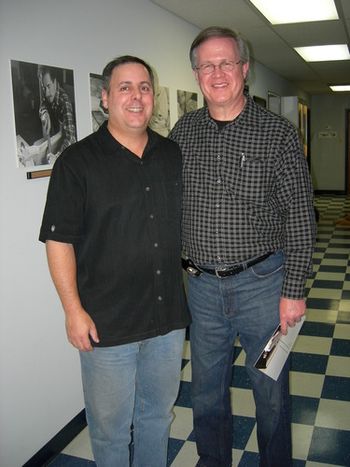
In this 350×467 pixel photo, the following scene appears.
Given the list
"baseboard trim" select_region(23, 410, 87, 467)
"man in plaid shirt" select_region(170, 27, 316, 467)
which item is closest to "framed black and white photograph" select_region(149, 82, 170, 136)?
"man in plaid shirt" select_region(170, 27, 316, 467)

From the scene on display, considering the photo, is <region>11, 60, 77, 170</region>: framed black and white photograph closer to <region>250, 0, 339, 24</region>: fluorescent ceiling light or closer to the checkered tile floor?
the checkered tile floor

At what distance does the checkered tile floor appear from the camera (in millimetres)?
2256

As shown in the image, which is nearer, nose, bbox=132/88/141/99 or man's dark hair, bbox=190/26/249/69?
nose, bbox=132/88/141/99

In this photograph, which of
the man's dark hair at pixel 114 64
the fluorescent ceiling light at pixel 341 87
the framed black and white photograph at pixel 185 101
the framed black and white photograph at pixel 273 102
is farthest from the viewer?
the fluorescent ceiling light at pixel 341 87

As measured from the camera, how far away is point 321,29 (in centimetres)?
470

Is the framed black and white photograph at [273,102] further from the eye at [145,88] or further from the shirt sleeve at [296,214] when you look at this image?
the eye at [145,88]

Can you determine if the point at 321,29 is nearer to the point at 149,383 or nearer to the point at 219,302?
the point at 219,302

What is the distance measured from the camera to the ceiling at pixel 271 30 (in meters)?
3.68

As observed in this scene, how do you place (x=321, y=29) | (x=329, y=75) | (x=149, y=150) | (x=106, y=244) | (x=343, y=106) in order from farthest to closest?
(x=343, y=106) → (x=329, y=75) → (x=321, y=29) → (x=149, y=150) → (x=106, y=244)

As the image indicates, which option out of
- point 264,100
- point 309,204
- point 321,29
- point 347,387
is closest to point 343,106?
point 264,100

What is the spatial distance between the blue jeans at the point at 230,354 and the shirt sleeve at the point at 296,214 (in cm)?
9

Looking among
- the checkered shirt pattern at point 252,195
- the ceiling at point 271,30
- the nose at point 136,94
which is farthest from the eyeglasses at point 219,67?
the ceiling at point 271,30

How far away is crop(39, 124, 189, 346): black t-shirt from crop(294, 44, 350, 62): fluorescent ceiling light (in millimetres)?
4766

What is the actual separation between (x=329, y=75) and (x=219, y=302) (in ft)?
25.3
